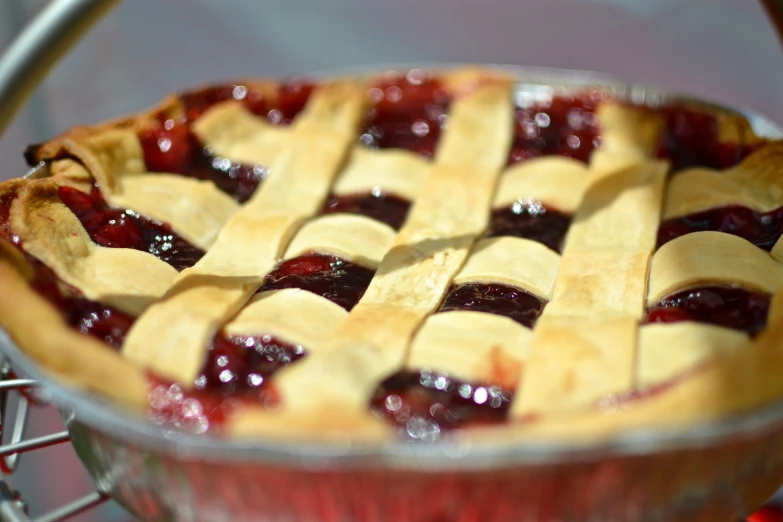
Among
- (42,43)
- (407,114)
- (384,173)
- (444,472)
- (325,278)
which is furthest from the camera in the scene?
(407,114)

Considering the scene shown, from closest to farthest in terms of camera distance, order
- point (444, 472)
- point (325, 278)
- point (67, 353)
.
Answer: point (444, 472)
point (67, 353)
point (325, 278)

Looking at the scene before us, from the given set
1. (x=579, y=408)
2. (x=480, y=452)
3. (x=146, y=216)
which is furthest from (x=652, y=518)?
(x=146, y=216)

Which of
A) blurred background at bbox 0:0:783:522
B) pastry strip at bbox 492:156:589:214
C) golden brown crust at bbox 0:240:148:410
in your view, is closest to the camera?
golden brown crust at bbox 0:240:148:410

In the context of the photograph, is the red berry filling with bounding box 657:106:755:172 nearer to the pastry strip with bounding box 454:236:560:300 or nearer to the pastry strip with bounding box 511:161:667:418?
the pastry strip with bounding box 511:161:667:418

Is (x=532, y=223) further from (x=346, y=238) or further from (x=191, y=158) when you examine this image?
(x=191, y=158)

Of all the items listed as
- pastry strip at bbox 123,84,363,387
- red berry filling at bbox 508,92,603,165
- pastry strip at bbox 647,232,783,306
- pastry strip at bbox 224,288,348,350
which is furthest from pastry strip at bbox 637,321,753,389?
red berry filling at bbox 508,92,603,165

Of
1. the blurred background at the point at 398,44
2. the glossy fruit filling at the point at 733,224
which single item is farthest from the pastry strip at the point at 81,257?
the blurred background at the point at 398,44

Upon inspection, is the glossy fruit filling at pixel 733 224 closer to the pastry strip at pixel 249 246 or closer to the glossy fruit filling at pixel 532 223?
the glossy fruit filling at pixel 532 223

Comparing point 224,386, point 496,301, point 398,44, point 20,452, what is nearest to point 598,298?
point 496,301
